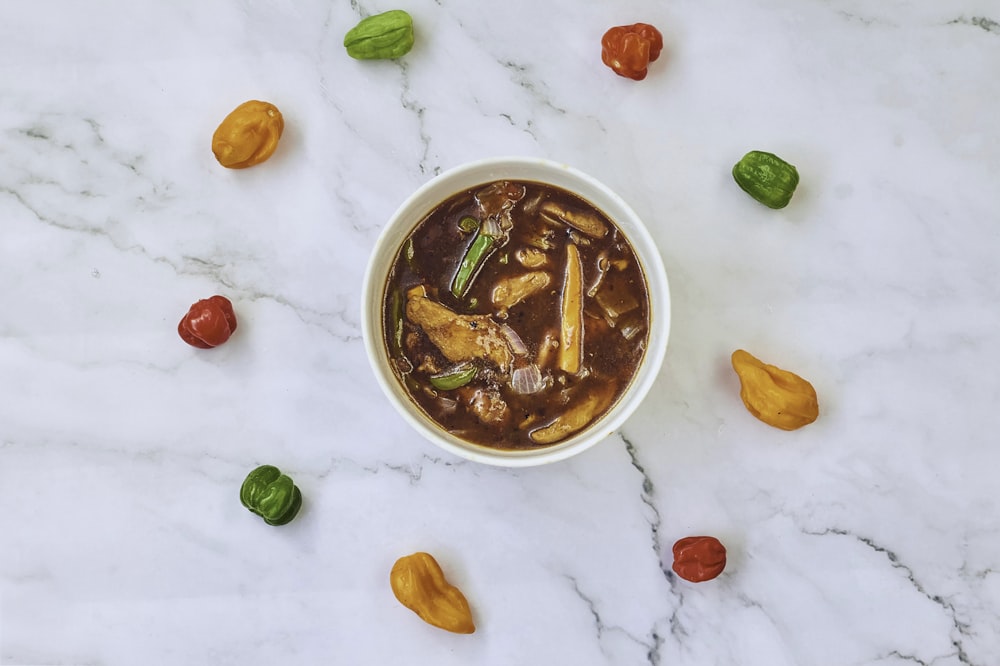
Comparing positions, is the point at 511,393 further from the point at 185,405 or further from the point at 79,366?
the point at 79,366

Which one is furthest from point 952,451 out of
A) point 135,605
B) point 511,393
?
point 135,605

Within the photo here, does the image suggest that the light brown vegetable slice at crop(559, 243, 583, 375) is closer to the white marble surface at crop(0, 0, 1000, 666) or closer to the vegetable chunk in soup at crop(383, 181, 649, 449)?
the vegetable chunk in soup at crop(383, 181, 649, 449)

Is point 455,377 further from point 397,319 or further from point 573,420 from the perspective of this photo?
point 573,420

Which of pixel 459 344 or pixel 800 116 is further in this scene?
pixel 800 116

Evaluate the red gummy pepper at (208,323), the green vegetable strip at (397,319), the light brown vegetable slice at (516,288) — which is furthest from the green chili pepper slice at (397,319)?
the red gummy pepper at (208,323)

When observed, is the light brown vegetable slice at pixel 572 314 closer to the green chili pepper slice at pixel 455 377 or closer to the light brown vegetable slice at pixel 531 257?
the light brown vegetable slice at pixel 531 257

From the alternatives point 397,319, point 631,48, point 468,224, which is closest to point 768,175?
point 631,48
